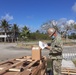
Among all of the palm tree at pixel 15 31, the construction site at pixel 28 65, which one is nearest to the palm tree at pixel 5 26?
the palm tree at pixel 15 31

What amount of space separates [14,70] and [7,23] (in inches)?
2714

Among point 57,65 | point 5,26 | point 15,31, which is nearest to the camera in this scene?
point 57,65

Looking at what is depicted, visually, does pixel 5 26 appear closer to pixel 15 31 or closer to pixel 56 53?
pixel 15 31

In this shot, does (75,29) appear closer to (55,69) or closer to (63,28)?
(63,28)

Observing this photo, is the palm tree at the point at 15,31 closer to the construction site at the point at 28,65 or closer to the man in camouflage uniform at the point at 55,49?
the construction site at the point at 28,65

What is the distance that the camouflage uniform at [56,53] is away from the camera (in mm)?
5363

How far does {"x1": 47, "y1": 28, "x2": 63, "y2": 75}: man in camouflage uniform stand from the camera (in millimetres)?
5245

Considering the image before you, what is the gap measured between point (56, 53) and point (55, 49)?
14 centimetres

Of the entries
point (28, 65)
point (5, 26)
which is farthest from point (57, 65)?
point (5, 26)

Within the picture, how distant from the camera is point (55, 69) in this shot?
5613 millimetres

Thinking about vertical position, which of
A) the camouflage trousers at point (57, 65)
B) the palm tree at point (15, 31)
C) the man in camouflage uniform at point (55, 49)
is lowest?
the camouflage trousers at point (57, 65)

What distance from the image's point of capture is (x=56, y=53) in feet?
18.0

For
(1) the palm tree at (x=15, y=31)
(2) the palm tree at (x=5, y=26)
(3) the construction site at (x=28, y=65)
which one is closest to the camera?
(3) the construction site at (x=28, y=65)

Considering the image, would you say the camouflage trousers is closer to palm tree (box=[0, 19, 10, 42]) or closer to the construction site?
the construction site
